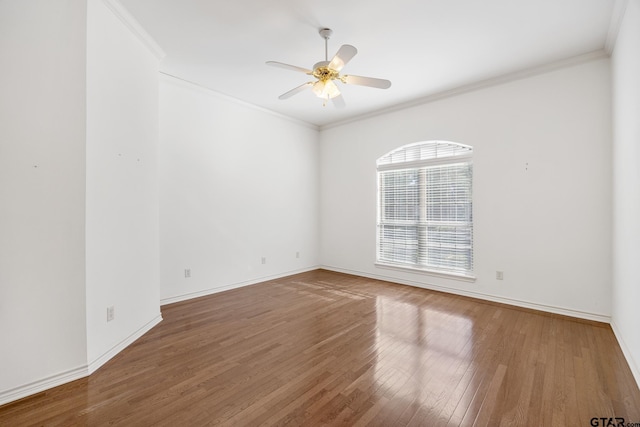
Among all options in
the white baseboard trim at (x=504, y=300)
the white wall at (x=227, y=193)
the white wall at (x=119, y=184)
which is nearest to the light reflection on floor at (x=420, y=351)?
the white baseboard trim at (x=504, y=300)

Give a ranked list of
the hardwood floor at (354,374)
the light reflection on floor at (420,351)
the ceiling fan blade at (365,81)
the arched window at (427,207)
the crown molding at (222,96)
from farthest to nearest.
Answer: the arched window at (427,207) < the crown molding at (222,96) < the ceiling fan blade at (365,81) < the light reflection on floor at (420,351) < the hardwood floor at (354,374)

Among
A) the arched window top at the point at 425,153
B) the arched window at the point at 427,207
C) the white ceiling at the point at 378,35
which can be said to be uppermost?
the white ceiling at the point at 378,35

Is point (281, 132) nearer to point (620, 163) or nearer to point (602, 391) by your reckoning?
point (620, 163)

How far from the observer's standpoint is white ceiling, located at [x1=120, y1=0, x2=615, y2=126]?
246 cm

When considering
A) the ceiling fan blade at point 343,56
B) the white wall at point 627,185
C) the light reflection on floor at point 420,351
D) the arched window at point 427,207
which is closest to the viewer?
the light reflection on floor at point 420,351

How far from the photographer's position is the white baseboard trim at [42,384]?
1.81m

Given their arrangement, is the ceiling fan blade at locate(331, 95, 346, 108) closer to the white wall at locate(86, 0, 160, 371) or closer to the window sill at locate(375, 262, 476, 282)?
the white wall at locate(86, 0, 160, 371)

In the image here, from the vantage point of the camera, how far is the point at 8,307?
6.00ft

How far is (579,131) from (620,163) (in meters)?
0.76

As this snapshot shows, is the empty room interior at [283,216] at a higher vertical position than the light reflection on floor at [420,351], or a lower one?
higher

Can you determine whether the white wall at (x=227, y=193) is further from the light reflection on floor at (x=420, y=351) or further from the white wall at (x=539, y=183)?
the light reflection on floor at (x=420, y=351)

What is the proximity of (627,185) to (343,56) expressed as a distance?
8.98ft

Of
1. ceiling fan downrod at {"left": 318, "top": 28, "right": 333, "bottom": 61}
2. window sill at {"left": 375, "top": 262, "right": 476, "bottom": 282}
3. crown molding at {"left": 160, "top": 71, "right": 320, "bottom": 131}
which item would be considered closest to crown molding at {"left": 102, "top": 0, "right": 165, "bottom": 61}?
crown molding at {"left": 160, "top": 71, "right": 320, "bottom": 131}

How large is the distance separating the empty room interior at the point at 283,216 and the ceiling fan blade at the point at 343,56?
0.03 m
